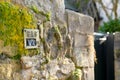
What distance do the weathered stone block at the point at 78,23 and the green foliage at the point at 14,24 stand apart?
0.51 meters

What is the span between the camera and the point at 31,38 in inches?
72.6

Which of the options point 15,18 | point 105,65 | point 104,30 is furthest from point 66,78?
point 104,30

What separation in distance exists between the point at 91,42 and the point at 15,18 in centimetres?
104

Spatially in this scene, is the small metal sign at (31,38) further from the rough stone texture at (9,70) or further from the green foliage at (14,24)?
the rough stone texture at (9,70)

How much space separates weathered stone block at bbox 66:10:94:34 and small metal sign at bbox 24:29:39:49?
1.47 feet

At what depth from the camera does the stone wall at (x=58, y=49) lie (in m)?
1.81

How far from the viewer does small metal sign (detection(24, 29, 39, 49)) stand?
1801mm

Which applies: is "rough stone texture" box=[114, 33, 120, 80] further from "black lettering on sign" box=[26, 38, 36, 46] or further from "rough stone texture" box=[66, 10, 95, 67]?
"black lettering on sign" box=[26, 38, 36, 46]

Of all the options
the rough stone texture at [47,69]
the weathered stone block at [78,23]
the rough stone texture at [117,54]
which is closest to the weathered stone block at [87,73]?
the rough stone texture at [47,69]

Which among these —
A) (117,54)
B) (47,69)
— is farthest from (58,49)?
(117,54)

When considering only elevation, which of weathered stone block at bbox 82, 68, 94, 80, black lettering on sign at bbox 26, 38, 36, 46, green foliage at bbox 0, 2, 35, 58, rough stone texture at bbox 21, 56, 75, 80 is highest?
green foliage at bbox 0, 2, 35, 58

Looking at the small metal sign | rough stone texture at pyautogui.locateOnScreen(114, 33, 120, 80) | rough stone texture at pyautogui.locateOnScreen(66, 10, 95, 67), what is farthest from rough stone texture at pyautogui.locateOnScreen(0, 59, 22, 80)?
rough stone texture at pyautogui.locateOnScreen(114, 33, 120, 80)

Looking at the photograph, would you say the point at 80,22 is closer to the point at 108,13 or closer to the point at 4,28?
the point at 4,28

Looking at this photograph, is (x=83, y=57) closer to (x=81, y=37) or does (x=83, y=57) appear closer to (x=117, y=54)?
(x=81, y=37)
